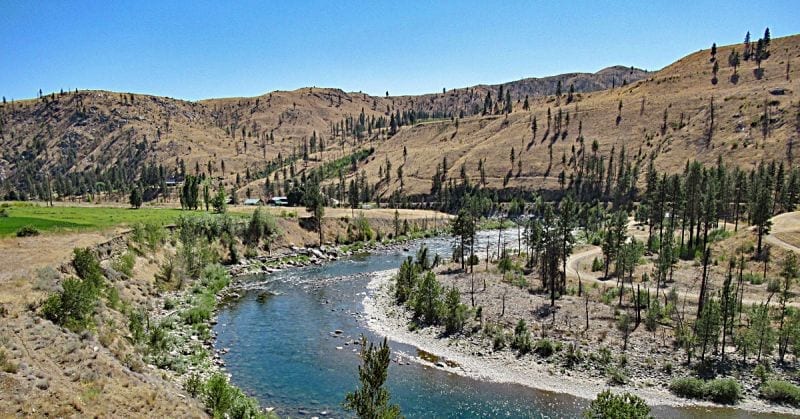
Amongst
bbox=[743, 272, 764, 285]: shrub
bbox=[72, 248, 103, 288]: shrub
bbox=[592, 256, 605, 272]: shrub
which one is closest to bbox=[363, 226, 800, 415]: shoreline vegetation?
bbox=[592, 256, 605, 272]: shrub

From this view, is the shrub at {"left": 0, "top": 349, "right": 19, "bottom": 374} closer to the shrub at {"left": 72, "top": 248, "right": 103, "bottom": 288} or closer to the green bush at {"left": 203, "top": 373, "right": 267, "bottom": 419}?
the green bush at {"left": 203, "top": 373, "right": 267, "bottom": 419}

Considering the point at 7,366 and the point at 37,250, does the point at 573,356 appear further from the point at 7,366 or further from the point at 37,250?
the point at 37,250

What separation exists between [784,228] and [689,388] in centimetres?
4880

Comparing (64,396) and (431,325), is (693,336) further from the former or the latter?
(64,396)

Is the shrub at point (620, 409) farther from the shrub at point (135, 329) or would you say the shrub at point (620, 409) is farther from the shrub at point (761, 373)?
the shrub at point (135, 329)

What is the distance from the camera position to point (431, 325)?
148ft

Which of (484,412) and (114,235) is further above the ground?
(114,235)

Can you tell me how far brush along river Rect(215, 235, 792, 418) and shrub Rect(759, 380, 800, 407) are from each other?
320 centimetres

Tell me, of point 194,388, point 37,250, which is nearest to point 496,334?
point 194,388

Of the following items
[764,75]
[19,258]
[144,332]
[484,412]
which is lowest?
[484,412]

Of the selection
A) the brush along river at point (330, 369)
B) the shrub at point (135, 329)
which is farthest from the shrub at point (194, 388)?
the shrub at point (135, 329)

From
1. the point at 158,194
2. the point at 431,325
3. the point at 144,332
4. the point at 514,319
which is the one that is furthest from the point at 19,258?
the point at 158,194

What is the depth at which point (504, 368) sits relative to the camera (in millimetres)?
36125

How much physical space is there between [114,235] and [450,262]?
45164 millimetres
